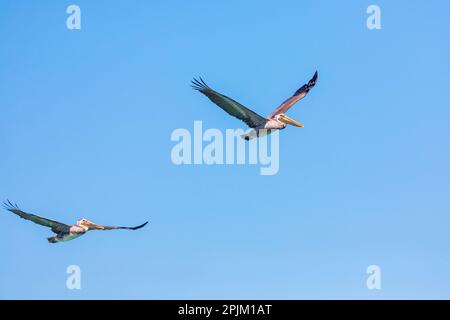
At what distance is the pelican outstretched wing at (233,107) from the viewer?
2197 cm

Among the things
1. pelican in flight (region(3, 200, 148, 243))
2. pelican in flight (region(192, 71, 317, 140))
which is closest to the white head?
pelican in flight (region(3, 200, 148, 243))

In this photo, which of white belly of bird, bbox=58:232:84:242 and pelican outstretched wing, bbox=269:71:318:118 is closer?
pelican outstretched wing, bbox=269:71:318:118

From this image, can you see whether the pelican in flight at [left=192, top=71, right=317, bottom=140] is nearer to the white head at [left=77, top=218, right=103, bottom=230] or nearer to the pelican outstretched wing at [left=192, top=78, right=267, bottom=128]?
the pelican outstretched wing at [left=192, top=78, right=267, bottom=128]

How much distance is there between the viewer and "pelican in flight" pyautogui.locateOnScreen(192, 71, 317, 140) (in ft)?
72.6

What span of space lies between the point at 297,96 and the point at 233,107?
2.93 m

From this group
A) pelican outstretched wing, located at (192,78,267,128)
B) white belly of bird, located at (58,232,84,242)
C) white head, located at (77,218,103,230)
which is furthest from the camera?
white belly of bird, located at (58,232,84,242)

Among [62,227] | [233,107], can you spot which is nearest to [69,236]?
[62,227]

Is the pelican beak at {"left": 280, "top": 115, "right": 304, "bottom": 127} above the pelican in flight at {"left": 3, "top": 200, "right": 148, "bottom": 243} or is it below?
above

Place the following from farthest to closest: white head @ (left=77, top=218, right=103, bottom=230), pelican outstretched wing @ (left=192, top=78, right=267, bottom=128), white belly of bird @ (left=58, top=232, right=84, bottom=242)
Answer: white belly of bird @ (left=58, top=232, right=84, bottom=242)
white head @ (left=77, top=218, right=103, bottom=230)
pelican outstretched wing @ (left=192, top=78, right=267, bottom=128)

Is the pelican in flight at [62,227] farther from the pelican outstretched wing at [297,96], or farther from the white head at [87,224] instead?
the pelican outstretched wing at [297,96]

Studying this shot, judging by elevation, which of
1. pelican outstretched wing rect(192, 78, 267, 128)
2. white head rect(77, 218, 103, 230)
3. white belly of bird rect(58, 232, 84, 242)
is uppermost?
pelican outstretched wing rect(192, 78, 267, 128)
